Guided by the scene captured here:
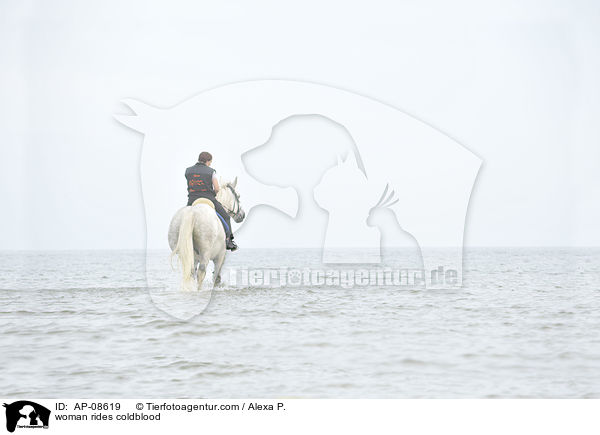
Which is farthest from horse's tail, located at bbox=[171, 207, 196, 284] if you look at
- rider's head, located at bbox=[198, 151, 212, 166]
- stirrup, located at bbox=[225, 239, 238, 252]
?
stirrup, located at bbox=[225, 239, 238, 252]

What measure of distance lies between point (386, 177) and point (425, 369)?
617 cm

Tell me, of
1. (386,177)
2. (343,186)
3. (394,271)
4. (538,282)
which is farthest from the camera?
(394,271)

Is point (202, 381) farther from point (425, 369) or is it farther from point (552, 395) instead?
point (552, 395)

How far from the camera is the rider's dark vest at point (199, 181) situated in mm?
9336

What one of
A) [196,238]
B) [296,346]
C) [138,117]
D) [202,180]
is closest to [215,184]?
[202,180]

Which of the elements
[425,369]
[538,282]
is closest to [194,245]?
[425,369]

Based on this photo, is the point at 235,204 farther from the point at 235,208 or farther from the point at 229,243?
the point at 229,243

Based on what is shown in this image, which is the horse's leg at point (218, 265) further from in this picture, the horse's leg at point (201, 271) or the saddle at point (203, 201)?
the saddle at point (203, 201)

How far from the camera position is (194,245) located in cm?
930

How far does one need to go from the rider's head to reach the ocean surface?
5.68 feet

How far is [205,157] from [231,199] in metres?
1.12

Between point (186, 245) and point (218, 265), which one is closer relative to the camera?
point (186, 245)

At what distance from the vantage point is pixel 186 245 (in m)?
8.95
